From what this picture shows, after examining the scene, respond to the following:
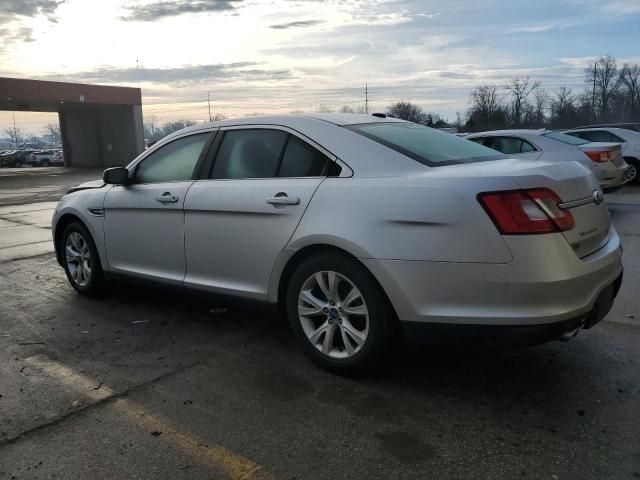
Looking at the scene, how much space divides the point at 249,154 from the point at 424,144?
125 centimetres

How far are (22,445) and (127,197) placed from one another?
2477 mm

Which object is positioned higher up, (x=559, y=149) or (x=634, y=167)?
(x=559, y=149)

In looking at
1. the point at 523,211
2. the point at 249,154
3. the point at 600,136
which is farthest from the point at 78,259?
the point at 600,136

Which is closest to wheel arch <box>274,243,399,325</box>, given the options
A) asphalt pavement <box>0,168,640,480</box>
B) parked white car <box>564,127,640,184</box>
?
asphalt pavement <box>0,168,640,480</box>

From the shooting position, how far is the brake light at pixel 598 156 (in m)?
10.3

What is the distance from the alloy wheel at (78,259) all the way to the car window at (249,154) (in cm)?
196

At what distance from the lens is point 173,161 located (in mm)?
4762

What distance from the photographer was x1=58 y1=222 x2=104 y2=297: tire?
17.7ft

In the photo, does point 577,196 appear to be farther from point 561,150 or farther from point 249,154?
point 561,150

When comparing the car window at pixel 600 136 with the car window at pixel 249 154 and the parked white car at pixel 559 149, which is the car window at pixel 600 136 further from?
the car window at pixel 249 154

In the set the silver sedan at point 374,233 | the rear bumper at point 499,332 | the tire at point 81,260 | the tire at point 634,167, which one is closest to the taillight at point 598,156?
the tire at point 634,167

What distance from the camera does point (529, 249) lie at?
2.88m

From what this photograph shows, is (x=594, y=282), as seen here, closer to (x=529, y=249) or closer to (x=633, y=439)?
(x=529, y=249)

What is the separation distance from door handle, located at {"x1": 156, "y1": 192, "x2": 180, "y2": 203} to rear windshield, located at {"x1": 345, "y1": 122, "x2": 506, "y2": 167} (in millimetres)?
1510
